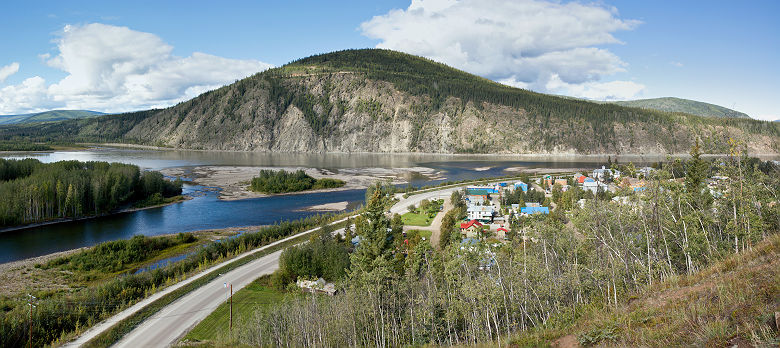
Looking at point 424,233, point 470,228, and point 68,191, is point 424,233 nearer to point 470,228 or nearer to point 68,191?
point 470,228

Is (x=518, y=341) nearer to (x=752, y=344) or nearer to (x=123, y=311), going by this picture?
(x=752, y=344)

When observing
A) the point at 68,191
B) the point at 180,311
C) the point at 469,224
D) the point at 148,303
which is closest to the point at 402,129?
the point at 68,191

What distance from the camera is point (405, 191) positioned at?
233 ft

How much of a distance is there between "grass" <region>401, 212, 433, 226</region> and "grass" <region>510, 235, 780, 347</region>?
119ft

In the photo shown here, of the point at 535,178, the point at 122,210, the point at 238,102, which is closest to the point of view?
the point at 122,210

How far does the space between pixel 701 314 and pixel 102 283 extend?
3547 cm

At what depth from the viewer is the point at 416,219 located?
50.4m

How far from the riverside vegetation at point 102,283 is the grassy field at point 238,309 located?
19.1ft

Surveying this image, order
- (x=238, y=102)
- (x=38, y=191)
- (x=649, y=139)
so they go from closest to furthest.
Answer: (x=38, y=191) → (x=649, y=139) → (x=238, y=102)

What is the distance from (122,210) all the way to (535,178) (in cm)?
7831

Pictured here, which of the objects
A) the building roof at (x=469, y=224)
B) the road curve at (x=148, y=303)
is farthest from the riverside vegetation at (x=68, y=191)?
the building roof at (x=469, y=224)

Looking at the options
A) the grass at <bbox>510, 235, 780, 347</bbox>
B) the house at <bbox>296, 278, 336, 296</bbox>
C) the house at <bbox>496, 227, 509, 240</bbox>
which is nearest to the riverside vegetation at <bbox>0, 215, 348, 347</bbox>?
the house at <bbox>296, 278, 336, 296</bbox>

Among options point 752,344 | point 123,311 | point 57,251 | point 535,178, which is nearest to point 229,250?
point 123,311

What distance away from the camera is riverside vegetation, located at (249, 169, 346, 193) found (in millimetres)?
76250
